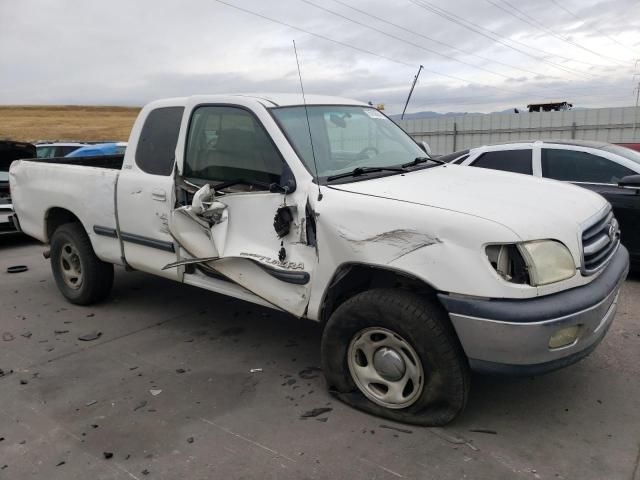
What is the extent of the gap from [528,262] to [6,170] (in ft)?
30.2

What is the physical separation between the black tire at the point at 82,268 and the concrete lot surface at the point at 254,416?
0.53 metres

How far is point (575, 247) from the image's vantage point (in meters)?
2.94

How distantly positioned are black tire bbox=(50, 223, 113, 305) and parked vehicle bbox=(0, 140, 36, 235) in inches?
135

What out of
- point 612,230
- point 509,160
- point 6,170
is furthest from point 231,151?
point 6,170

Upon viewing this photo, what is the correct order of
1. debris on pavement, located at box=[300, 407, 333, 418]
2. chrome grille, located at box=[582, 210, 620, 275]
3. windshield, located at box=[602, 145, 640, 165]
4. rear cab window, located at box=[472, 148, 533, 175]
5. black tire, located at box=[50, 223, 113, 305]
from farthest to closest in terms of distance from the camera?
rear cab window, located at box=[472, 148, 533, 175]
windshield, located at box=[602, 145, 640, 165]
black tire, located at box=[50, 223, 113, 305]
debris on pavement, located at box=[300, 407, 333, 418]
chrome grille, located at box=[582, 210, 620, 275]

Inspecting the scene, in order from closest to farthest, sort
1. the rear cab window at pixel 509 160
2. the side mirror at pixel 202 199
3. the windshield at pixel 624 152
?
the side mirror at pixel 202 199 → the windshield at pixel 624 152 → the rear cab window at pixel 509 160

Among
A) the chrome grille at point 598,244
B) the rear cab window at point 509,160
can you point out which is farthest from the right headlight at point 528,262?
the rear cab window at point 509,160

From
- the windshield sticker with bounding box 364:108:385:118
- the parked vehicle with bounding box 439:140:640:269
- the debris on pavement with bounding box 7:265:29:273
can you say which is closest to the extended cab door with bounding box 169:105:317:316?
the windshield sticker with bounding box 364:108:385:118

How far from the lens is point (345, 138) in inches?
164

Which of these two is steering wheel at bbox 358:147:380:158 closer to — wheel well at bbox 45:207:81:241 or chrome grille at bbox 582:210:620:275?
chrome grille at bbox 582:210:620:275

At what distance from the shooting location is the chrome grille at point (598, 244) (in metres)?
3.03

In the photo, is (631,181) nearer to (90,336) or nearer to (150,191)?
(150,191)

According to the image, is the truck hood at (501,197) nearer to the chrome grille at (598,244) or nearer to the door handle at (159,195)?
the chrome grille at (598,244)

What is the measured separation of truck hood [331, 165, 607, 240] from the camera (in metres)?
2.91
